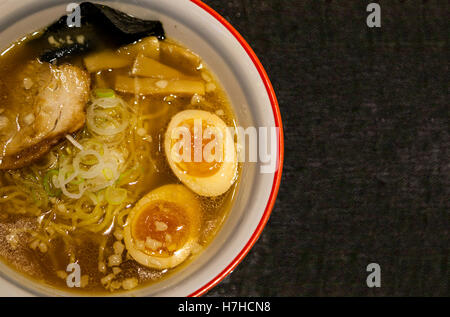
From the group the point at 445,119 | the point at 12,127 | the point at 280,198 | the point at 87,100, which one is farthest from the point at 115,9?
the point at 445,119

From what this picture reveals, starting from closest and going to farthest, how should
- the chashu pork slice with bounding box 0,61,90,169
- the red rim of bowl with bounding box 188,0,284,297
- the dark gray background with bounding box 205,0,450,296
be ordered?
1. the red rim of bowl with bounding box 188,0,284,297
2. the chashu pork slice with bounding box 0,61,90,169
3. the dark gray background with bounding box 205,0,450,296

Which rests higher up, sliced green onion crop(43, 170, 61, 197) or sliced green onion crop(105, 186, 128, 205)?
sliced green onion crop(43, 170, 61, 197)

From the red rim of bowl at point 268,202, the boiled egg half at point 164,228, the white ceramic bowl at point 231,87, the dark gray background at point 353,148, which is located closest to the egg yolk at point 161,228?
the boiled egg half at point 164,228

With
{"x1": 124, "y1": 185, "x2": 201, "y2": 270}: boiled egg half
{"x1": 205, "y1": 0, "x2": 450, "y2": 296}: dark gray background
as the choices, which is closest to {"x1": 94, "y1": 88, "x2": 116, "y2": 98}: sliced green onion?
{"x1": 124, "y1": 185, "x2": 201, "y2": 270}: boiled egg half

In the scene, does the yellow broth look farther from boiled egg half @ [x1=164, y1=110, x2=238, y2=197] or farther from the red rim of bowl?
the red rim of bowl

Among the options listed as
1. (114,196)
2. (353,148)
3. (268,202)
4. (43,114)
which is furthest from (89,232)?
(353,148)

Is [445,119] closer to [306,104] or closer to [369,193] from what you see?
[369,193]
